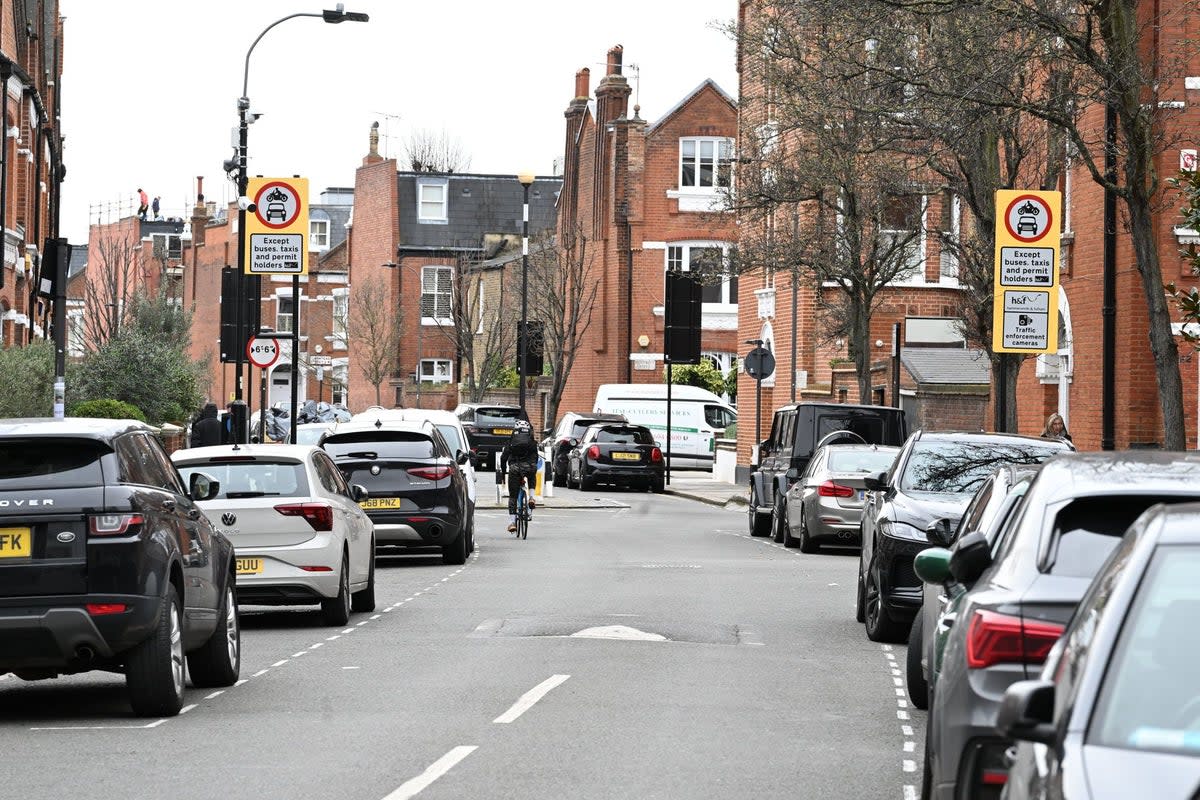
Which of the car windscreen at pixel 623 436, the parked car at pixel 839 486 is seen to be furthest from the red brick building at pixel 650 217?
the parked car at pixel 839 486

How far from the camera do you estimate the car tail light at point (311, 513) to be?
16234 mm

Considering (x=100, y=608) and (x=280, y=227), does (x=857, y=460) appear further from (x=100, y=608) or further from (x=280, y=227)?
(x=100, y=608)

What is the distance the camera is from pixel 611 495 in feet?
149

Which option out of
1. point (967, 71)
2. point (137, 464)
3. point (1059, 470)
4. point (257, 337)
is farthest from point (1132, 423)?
point (1059, 470)

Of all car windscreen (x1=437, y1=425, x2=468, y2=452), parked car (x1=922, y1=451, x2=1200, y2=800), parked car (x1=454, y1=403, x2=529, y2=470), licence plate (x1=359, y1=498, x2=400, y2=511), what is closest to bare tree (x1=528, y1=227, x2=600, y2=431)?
parked car (x1=454, y1=403, x2=529, y2=470)

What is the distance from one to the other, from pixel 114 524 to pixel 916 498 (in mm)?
6457

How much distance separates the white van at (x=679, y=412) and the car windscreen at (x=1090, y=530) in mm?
49310

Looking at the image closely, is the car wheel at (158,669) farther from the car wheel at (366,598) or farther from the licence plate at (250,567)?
the car wheel at (366,598)

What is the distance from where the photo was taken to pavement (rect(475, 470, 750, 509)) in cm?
4000

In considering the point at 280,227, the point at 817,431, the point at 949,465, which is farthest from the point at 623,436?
the point at 949,465

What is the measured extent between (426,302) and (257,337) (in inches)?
2139

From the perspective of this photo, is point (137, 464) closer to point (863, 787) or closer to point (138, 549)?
point (138, 549)

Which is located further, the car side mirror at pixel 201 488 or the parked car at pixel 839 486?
the parked car at pixel 839 486

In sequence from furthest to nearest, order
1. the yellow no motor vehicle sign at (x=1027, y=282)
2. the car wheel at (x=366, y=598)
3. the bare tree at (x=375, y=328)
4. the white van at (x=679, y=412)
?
the bare tree at (x=375, y=328) → the white van at (x=679, y=412) → the yellow no motor vehicle sign at (x=1027, y=282) → the car wheel at (x=366, y=598)
